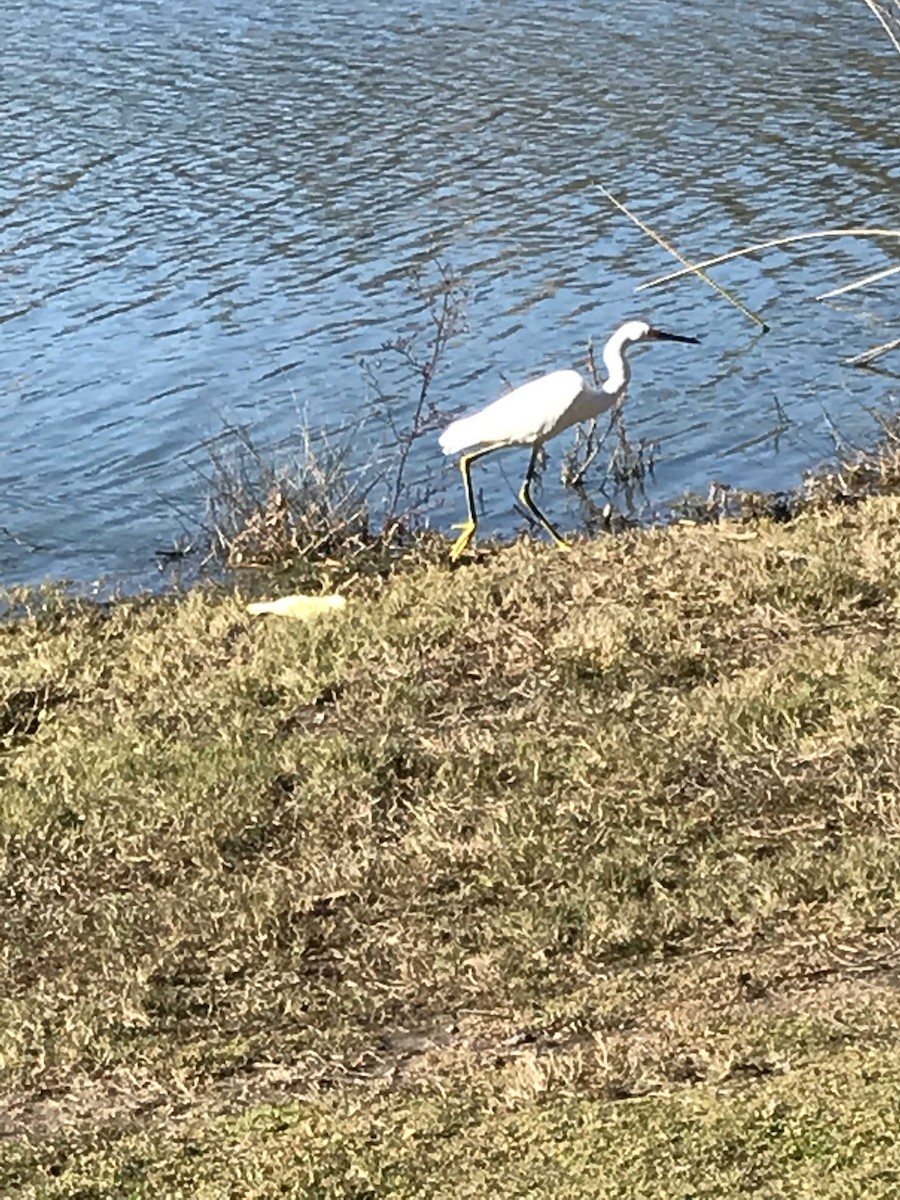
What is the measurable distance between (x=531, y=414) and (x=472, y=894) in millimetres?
4552

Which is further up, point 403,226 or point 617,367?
point 617,367

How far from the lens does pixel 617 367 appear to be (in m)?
9.86

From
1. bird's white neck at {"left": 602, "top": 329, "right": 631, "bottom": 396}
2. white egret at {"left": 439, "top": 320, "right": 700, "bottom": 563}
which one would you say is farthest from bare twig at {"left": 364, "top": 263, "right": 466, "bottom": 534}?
bird's white neck at {"left": 602, "top": 329, "right": 631, "bottom": 396}

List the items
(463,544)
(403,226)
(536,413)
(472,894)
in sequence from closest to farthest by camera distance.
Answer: (472,894)
(463,544)
(536,413)
(403,226)

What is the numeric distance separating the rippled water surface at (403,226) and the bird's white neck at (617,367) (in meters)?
1.33

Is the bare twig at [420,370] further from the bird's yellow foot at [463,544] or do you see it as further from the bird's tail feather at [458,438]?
the bird's yellow foot at [463,544]

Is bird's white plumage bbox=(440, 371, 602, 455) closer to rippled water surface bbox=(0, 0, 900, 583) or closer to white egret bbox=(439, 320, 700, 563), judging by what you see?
white egret bbox=(439, 320, 700, 563)

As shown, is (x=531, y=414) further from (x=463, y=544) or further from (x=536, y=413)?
(x=463, y=544)

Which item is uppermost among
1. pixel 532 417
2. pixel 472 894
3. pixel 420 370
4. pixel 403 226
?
pixel 472 894

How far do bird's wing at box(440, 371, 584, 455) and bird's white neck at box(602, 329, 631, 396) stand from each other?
13.1 inches

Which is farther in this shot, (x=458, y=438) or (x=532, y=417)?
(x=458, y=438)

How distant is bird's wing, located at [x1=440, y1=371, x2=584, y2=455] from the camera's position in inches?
367

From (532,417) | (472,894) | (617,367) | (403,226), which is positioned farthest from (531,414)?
(403,226)

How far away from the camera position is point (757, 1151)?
3.53 m
